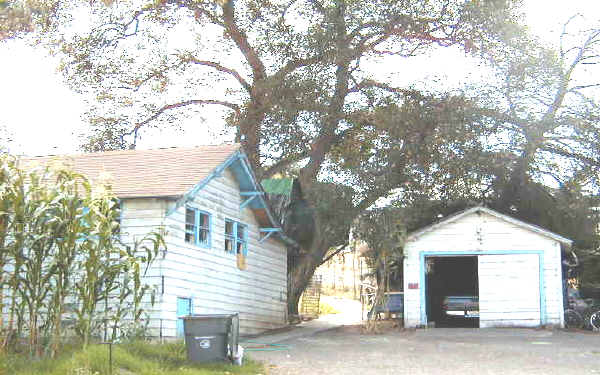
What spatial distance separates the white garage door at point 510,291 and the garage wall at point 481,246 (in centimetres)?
15

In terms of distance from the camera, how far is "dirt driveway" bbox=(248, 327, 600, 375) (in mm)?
12898

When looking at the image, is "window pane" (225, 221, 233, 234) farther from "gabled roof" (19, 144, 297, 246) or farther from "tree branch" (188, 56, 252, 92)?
"tree branch" (188, 56, 252, 92)

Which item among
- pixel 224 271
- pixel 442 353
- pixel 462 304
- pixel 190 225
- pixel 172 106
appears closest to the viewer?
pixel 442 353

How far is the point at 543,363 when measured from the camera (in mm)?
13648

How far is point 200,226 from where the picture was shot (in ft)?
61.9

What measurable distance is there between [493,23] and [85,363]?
19.6 m

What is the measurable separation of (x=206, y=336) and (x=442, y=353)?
595 cm

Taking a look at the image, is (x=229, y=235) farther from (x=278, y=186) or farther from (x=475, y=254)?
(x=475, y=254)

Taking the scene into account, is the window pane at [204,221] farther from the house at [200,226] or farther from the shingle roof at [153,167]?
the shingle roof at [153,167]

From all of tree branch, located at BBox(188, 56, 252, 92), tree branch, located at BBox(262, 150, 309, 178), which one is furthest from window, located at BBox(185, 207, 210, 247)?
tree branch, located at BBox(188, 56, 252, 92)

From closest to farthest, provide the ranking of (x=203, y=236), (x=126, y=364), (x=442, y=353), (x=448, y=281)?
(x=126, y=364) → (x=442, y=353) → (x=203, y=236) → (x=448, y=281)

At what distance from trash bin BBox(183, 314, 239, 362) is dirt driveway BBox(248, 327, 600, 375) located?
3.59ft

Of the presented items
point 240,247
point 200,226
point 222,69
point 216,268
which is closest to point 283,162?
point 222,69

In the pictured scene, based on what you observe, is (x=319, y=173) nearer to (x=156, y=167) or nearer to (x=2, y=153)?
(x=156, y=167)
